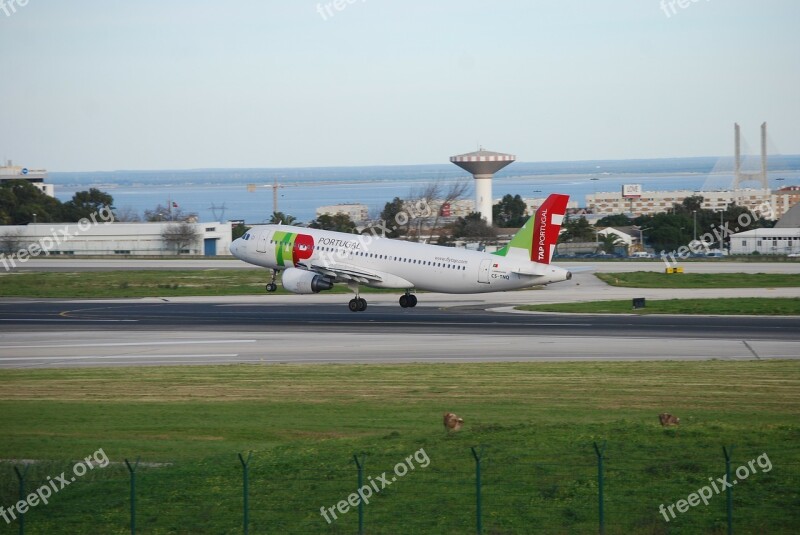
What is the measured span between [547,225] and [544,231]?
0.36 m

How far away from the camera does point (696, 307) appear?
56.6 m

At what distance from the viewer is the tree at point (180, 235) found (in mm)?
118500

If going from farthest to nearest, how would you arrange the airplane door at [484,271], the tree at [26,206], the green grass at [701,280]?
the tree at [26,206] < the green grass at [701,280] < the airplane door at [484,271]

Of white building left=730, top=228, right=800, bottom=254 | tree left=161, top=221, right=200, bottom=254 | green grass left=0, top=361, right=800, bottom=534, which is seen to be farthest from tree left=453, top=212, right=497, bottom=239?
green grass left=0, top=361, right=800, bottom=534

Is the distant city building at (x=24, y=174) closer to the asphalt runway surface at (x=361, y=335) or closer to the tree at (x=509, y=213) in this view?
the tree at (x=509, y=213)

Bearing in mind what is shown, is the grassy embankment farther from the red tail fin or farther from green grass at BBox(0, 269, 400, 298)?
green grass at BBox(0, 269, 400, 298)

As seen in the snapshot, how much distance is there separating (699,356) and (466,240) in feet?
261

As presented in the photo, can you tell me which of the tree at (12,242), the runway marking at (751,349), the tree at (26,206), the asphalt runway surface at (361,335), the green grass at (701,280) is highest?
the tree at (26,206)

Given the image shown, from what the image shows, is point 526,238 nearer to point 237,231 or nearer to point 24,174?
point 237,231

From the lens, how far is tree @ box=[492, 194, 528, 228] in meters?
158

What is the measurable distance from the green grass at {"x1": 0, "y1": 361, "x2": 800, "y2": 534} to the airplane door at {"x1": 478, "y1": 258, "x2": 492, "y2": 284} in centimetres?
1607

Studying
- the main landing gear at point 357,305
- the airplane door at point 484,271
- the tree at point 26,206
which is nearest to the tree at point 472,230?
the tree at point 26,206

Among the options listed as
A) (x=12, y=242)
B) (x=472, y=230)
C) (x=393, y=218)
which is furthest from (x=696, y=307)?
(x=12, y=242)

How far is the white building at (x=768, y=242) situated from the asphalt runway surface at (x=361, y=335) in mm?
58959
